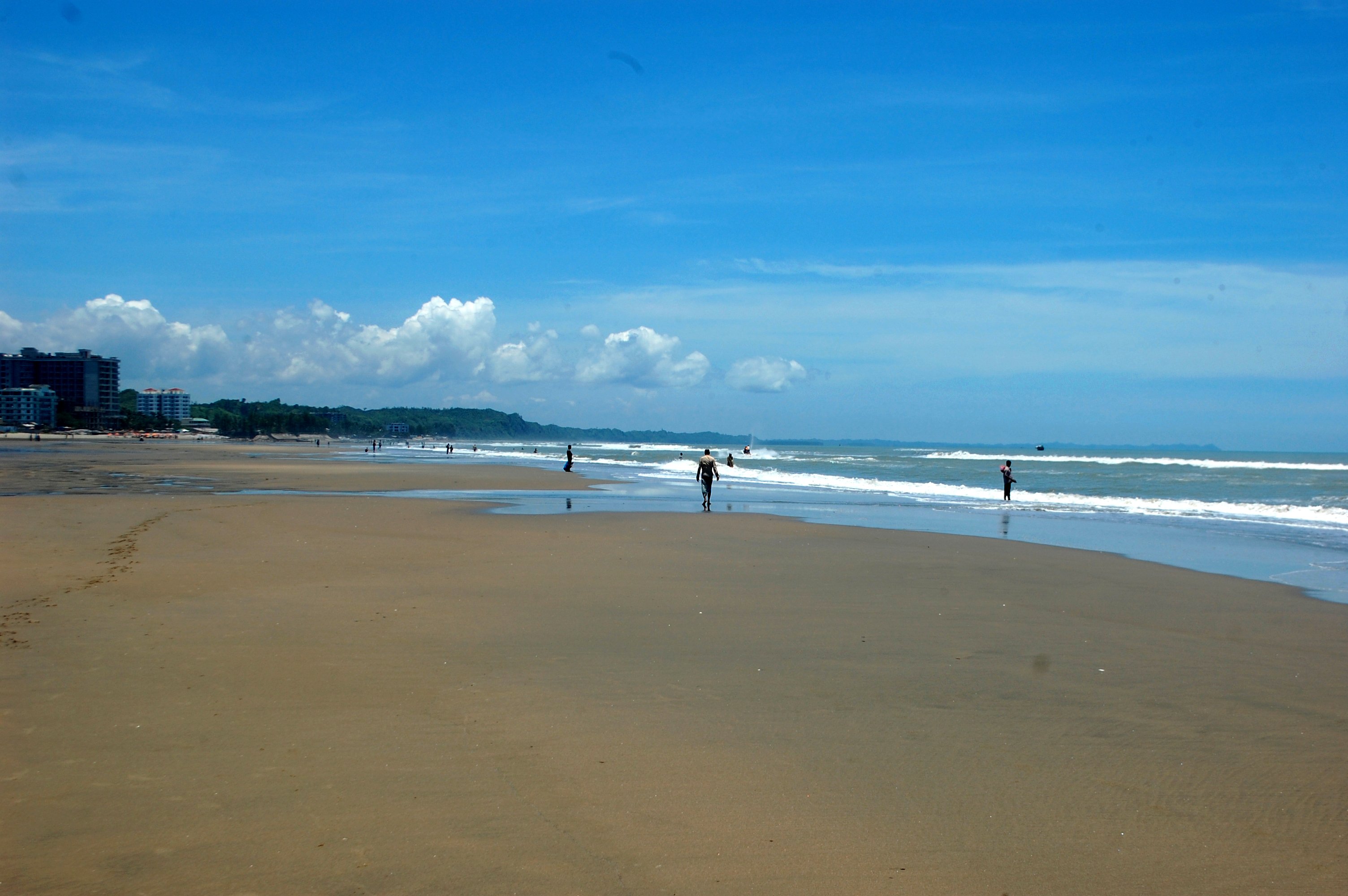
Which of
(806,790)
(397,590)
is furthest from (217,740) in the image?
(397,590)

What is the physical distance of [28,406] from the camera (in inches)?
6585

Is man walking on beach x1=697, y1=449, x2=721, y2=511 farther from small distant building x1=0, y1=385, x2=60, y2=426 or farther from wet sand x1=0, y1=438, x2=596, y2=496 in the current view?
small distant building x1=0, y1=385, x2=60, y2=426

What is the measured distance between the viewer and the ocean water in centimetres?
1595

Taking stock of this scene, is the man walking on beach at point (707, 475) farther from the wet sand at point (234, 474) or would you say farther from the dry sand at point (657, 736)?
the dry sand at point (657, 736)

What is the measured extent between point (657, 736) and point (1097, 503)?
28701 millimetres

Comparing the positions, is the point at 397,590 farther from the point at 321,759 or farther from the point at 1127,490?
the point at 1127,490

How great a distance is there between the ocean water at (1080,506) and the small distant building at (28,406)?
155 metres

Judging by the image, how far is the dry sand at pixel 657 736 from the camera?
389 cm

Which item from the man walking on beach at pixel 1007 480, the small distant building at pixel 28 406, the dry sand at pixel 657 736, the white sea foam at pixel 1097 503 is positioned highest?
the small distant building at pixel 28 406

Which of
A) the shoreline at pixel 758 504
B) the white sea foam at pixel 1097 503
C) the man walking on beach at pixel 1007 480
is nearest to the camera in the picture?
the shoreline at pixel 758 504

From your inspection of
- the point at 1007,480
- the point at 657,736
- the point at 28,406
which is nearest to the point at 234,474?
the point at 1007,480

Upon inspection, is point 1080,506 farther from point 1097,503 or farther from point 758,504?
point 758,504

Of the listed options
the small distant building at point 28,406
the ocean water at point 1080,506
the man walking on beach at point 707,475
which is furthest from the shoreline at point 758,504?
the small distant building at point 28,406

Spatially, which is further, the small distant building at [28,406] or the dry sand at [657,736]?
the small distant building at [28,406]
